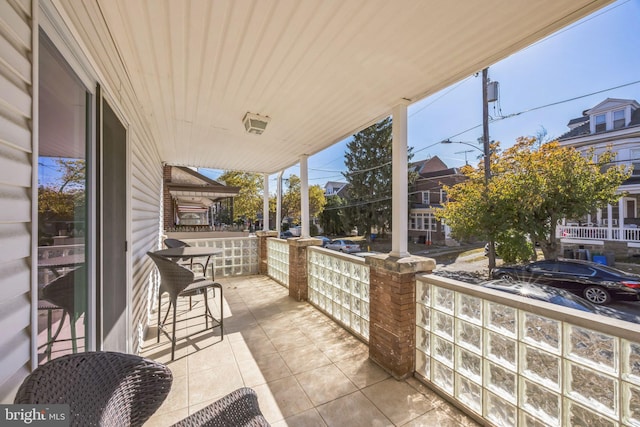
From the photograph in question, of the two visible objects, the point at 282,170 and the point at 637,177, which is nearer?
the point at 282,170

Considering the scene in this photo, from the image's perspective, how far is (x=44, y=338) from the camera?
1.00 meters

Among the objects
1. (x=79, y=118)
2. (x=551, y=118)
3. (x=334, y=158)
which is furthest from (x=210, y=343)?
(x=334, y=158)

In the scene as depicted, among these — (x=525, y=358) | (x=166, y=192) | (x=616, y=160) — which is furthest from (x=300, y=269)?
(x=616, y=160)

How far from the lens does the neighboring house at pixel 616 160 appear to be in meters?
7.36

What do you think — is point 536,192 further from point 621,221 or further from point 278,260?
point 278,260

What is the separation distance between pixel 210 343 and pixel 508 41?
4086mm

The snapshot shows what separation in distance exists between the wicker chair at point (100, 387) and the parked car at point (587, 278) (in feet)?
28.5

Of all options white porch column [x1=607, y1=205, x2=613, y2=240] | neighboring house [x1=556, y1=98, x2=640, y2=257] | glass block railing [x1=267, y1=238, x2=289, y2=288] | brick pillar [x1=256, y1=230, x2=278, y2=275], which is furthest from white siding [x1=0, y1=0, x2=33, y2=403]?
A: white porch column [x1=607, y1=205, x2=613, y2=240]

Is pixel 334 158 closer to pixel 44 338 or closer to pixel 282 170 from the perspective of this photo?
pixel 282 170

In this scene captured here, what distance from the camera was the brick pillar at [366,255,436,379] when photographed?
2.39 m

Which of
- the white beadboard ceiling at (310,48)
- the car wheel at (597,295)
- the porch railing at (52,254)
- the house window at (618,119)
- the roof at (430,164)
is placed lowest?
the car wheel at (597,295)

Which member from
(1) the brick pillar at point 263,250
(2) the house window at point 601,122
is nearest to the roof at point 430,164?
(2) the house window at point 601,122

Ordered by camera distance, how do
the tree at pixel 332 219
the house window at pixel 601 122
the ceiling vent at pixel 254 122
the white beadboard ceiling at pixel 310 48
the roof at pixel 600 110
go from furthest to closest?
the tree at pixel 332 219
the house window at pixel 601 122
the roof at pixel 600 110
the ceiling vent at pixel 254 122
the white beadboard ceiling at pixel 310 48

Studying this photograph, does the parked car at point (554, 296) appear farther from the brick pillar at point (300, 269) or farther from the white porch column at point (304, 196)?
the white porch column at point (304, 196)
